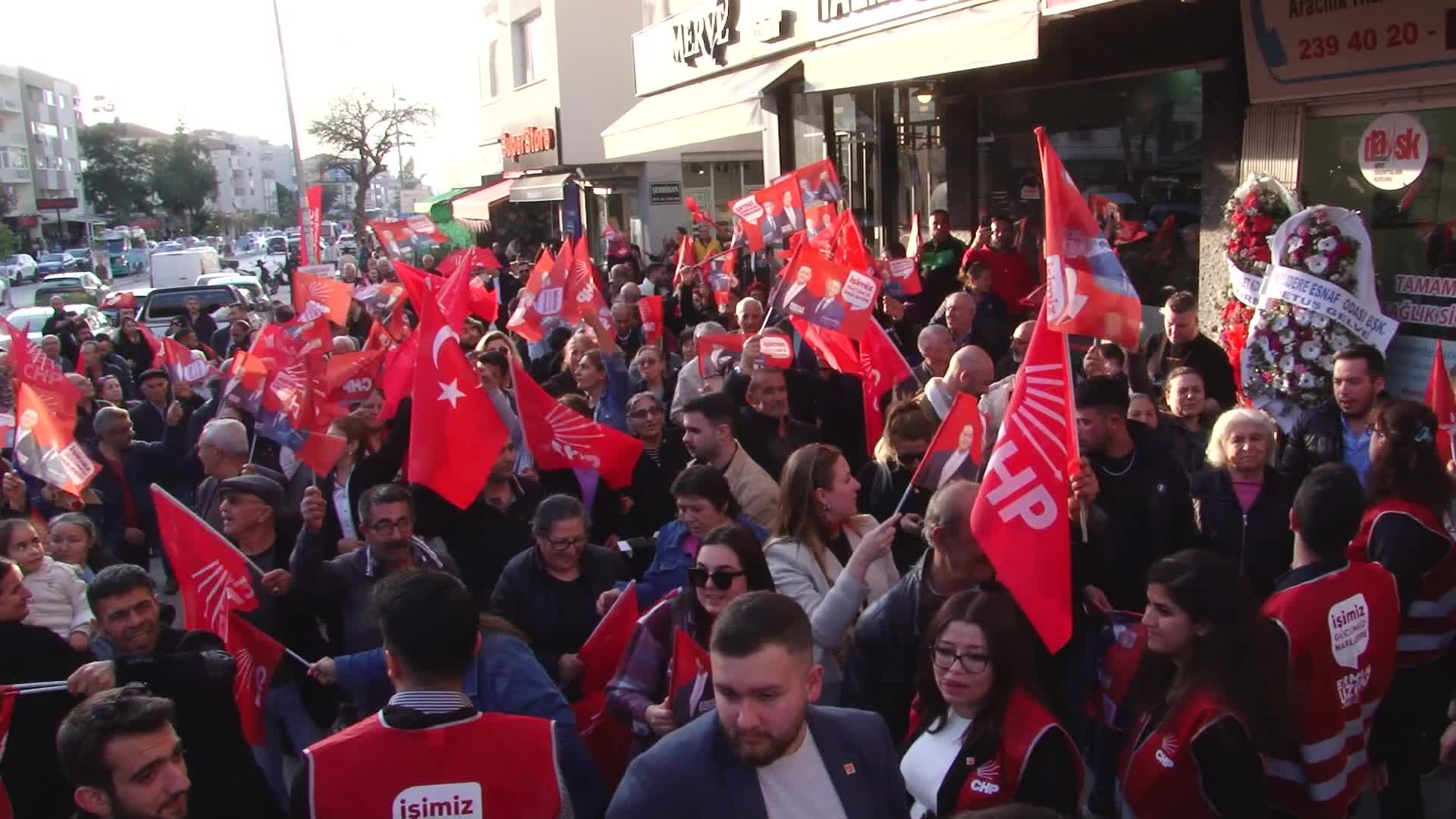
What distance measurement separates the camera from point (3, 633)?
4.09 meters

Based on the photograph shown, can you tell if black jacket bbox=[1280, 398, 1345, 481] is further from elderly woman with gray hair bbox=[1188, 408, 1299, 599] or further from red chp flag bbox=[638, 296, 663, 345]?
red chp flag bbox=[638, 296, 663, 345]

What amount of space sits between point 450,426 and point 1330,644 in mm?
3500

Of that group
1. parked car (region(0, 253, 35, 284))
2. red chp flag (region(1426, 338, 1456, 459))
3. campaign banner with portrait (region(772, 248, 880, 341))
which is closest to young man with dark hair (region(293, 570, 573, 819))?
red chp flag (region(1426, 338, 1456, 459))

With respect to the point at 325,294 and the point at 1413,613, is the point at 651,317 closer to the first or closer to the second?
the point at 325,294

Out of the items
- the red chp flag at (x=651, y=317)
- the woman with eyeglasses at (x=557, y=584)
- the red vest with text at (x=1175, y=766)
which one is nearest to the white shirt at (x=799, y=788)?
the red vest with text at (x=1175, y=766)

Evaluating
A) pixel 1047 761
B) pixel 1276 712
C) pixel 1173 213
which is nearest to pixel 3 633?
pixel 1047 761

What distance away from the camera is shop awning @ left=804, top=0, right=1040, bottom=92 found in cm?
937

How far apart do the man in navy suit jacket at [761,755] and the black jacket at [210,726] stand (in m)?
1.61

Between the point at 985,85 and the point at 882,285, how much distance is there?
12.0 ft

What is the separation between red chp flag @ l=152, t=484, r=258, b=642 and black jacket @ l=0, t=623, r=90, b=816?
53 centimetres

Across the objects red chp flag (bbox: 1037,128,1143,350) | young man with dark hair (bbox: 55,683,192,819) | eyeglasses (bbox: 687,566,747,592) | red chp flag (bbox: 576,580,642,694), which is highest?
red chp flag (bbox: 1037,128,1143,350)

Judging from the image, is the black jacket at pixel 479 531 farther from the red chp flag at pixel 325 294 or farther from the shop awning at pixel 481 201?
the shop awning at pixel 481 201

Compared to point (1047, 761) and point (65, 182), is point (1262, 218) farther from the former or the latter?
point (65, 182)

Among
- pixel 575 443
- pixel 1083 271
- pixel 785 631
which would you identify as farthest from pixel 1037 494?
pixel 575 443
